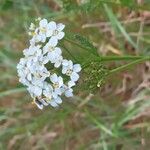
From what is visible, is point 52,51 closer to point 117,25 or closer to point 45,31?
point 45,31

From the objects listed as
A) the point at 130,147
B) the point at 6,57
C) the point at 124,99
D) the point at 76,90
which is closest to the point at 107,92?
the point at 124,99

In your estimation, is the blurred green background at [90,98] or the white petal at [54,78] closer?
the white petal at [54,78]

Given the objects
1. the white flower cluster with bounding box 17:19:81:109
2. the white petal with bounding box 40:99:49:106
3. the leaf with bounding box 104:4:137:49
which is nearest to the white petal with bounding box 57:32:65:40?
the white flower cluster with bounding box 17:19:81:109

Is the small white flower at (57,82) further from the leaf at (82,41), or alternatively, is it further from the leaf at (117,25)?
the leaf at (117,25)

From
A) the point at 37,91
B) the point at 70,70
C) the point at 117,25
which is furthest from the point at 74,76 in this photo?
the point at 117,25

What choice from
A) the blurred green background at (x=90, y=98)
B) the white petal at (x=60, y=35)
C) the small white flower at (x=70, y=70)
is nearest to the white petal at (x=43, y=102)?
the small white flower at (x=70, y=70)

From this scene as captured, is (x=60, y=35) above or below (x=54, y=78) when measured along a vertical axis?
above

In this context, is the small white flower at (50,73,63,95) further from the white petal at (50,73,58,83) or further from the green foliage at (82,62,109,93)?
the green foliage at (82,62,109,93)
